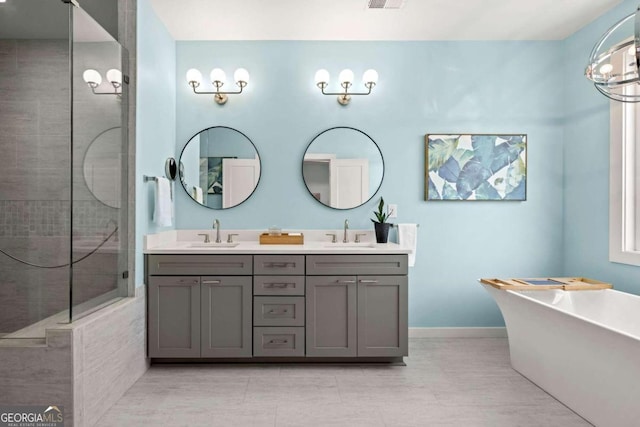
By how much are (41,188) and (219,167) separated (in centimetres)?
144

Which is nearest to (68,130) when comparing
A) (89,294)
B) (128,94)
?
(128,94)

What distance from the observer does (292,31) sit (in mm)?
3582

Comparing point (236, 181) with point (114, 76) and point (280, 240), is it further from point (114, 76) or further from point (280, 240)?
point (114, 76)

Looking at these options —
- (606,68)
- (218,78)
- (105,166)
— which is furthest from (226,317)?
(606,68)

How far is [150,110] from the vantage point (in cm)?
314

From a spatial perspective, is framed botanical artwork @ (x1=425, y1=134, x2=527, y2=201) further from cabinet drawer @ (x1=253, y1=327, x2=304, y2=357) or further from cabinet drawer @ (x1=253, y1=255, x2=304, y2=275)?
cabinet drawer @ (x1=253, y1=327, x2=304, y2=357)

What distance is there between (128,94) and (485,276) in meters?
3.16

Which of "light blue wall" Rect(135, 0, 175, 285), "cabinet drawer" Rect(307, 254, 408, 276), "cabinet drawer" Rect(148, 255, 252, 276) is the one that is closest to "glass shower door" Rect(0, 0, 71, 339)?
"light blue wall" Rect(135, 0, 175, 285)

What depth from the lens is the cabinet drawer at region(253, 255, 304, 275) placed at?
3113 millimetres

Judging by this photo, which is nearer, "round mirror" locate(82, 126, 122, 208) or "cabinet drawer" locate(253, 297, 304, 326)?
"round mirror" locate(82, 126, 122, 208)

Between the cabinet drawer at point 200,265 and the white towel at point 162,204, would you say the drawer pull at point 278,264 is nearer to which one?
the cabinet drawer at point 200,265

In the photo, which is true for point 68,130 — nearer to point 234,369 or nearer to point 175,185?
point 175,185

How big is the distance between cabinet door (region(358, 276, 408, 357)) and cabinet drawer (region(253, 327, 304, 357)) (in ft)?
1.51

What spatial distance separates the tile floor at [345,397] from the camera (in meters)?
2.38
